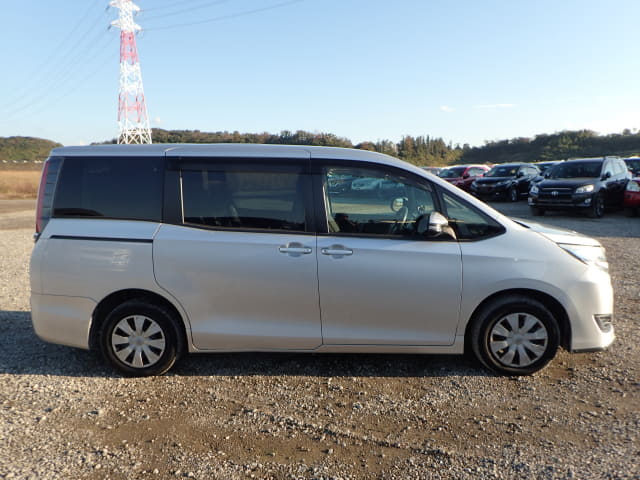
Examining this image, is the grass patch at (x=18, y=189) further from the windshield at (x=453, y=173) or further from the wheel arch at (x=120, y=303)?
the wheel arch at (x=120, y=303)

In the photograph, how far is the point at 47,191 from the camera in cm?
419

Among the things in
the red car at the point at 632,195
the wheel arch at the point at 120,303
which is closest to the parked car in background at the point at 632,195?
the red car at the point at 632,195

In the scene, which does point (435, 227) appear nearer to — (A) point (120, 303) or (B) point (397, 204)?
(B) point (397, 204)

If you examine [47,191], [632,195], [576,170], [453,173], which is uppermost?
[453,173]

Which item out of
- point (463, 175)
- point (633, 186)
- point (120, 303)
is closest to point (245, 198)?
point (120, 303)

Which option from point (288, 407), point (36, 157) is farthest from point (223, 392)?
point (36, 157)

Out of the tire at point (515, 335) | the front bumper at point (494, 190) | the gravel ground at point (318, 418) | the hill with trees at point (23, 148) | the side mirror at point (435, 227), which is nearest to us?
the gravel ground at point (318, 418)

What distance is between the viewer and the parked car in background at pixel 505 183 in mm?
21922

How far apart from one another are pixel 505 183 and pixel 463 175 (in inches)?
146

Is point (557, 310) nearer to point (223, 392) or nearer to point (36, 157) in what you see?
point (223, 392)

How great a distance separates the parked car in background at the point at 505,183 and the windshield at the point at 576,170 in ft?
15.8

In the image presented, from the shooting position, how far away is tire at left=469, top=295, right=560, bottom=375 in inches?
157

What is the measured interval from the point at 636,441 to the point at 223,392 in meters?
2.92

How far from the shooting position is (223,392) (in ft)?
12.8
